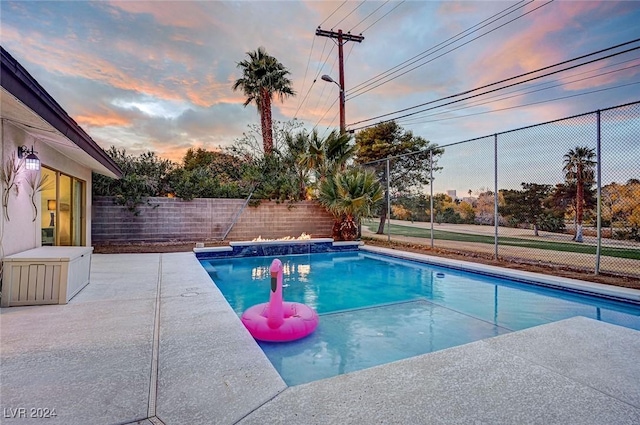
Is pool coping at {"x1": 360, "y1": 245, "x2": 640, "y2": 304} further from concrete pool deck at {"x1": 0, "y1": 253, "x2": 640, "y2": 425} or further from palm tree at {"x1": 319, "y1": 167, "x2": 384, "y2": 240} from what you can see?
palm tree at {"x1": 319, "y1": 167, "x2": 384, "y2": 240}

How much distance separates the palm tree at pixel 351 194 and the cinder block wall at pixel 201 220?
201cm

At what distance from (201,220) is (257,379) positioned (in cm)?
1030

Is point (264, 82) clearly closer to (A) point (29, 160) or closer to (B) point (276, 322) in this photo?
(A) point (29, 160)

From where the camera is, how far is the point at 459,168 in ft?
30.4

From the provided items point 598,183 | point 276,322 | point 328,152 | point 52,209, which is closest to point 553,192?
point 598,183

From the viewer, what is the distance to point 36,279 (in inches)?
145

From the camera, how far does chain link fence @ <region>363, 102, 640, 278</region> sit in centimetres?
554

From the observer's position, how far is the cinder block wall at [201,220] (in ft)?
33.6

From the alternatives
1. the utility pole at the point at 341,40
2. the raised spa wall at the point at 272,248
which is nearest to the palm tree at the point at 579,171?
the raised spa wall at the point at 272,248

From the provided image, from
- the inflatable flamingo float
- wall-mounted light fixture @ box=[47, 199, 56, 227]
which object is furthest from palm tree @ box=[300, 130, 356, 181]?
the inflatable flamingo float

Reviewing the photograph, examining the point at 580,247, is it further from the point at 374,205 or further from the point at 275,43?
the point at 275,43

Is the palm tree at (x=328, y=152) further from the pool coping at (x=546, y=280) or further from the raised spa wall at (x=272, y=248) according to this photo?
the pool coping at (x=546, y=280)

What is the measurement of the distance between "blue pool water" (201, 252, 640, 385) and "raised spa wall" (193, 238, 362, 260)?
1137mm

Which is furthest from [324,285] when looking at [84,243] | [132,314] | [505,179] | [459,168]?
[84,243]
